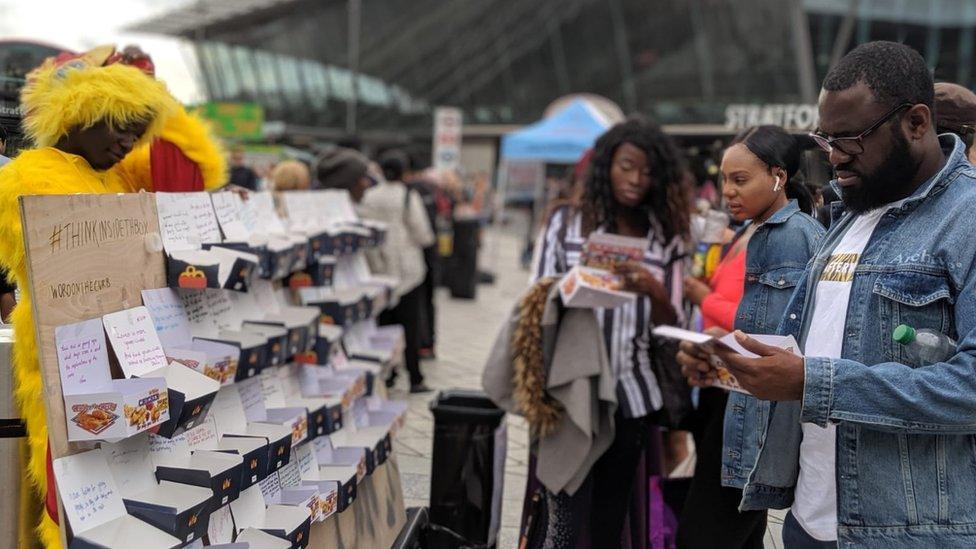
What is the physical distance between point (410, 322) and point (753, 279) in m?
4.98

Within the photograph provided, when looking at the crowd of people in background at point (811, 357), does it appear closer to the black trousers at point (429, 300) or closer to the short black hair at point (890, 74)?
the short black hair at point (890, 74)

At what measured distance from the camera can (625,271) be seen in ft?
11.4

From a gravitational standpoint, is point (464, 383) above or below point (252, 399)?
below

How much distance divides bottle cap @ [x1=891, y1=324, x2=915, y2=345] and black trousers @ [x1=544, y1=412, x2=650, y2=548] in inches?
69.4

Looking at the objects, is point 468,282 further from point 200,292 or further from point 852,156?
point 852,156

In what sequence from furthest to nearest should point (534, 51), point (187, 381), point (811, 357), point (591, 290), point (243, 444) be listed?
point (534, 51) → point (591, 290) → point (243, 444) → point (187, 381) → point (811, 357)

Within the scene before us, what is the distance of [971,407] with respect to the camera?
173cm

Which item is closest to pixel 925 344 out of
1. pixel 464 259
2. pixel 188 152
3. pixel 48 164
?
pixel 48 164

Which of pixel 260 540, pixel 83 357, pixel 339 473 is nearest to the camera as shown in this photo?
pixel 83 357

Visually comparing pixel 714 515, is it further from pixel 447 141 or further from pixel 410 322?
pixel 447 141

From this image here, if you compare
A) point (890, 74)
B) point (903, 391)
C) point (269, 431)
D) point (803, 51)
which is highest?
point (803, 51)

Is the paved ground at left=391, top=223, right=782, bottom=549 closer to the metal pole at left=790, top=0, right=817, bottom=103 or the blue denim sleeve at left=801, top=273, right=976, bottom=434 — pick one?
the blue denim sleeve at left=801, top=273, right=976, bottom=434

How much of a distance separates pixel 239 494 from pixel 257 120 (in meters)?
19.2

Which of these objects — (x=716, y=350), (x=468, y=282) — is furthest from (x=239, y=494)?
(x=468, y=282)
